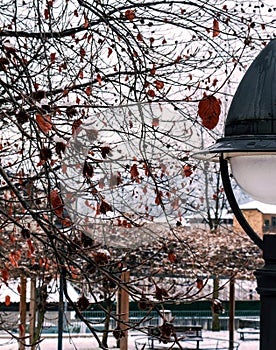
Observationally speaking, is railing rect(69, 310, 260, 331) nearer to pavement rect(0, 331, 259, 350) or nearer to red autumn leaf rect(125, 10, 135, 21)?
pavement rect(0, 331, 259, 350)

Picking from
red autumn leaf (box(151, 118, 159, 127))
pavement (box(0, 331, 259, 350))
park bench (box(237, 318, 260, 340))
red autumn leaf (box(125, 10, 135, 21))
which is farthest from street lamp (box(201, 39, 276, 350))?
park bench (box(237, 318, 260, 340))

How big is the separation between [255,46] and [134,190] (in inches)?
59.8

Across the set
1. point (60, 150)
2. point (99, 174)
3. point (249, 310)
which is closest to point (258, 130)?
point (60, 150)

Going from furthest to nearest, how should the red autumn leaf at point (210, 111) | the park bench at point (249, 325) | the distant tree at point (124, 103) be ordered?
1. the park bench at point (249, 325)
2. the distant tree at point (124, 103)
3. the red autumn leaf at point (210, 111)

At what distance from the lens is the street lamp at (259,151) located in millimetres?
1845

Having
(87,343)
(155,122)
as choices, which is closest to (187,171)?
(155,122)

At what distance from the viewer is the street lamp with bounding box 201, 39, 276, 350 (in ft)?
6.05

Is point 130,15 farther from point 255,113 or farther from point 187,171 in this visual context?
point 255,113

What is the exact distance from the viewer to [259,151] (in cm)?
182

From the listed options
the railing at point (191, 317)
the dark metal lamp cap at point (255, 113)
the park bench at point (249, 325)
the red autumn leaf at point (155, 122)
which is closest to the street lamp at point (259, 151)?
the dark metal lamp cap at point (255, 113)

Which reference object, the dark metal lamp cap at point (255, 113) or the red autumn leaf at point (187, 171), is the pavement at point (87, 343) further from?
the dark metal lamp cap at point (255, 113)

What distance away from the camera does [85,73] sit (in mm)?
5488

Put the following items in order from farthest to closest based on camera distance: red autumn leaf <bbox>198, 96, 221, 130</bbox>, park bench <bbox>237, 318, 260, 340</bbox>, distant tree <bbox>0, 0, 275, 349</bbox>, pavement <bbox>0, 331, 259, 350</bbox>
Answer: park bench <bbox>237, 318, 260, 340</bbox> < pavement <bbox>0, 331, 259, 350</bbox> < distant tree <bbox>0, 0, 275, 349</bbox> < red autumn leaf <bbox>198, 96, 221, 130</bbox>

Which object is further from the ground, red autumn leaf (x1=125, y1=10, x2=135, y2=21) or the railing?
red autumn leaf (x1=125, y1=10, x2=135, y2=21)
